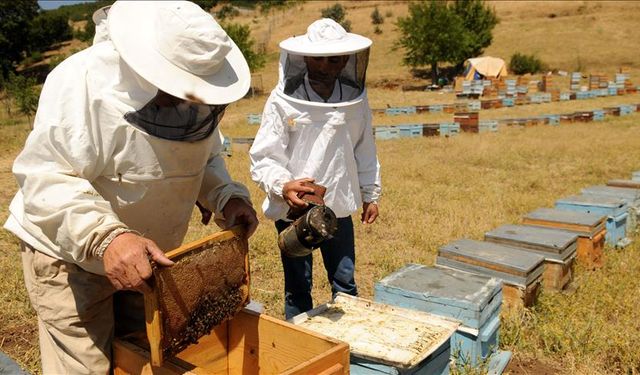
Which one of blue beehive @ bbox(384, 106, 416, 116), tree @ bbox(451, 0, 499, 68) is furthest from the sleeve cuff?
tree @ bbox(451, 0, 499, 68)

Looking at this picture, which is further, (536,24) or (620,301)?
(536,24)

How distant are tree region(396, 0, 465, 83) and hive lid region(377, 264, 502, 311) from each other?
29079 millimetres

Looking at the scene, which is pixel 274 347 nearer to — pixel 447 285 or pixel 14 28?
pixel 447 285

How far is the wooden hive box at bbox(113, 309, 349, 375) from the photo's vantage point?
1.81 meters

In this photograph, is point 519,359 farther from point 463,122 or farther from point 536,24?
point 536,24

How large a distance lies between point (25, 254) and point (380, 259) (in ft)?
12.1

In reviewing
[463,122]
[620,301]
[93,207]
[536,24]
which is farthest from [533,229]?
[536,24]

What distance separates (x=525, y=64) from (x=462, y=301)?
35.0m

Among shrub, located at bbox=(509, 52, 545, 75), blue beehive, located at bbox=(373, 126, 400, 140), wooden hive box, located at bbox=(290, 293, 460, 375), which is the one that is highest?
wooden hive box, located at bbox=(290, 293, 460, 375)

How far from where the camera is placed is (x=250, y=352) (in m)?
2.25

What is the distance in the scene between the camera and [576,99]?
76.2 feet

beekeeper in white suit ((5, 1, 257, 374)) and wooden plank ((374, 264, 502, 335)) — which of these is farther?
wooden plank ((374, 264, 502, 335))

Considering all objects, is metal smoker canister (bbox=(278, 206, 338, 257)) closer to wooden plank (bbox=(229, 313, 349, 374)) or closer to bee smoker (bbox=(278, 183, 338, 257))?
bee smoker (bbox=(278, 183, 338, 257))

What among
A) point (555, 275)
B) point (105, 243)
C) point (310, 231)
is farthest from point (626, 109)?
point (105, 243)
